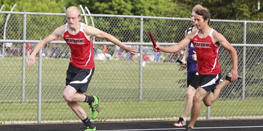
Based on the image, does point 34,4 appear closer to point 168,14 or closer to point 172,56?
point 168,14

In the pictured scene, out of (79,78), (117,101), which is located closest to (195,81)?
(79,78)

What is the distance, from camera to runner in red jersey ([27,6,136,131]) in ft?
20.1

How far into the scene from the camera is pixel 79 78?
633 cm

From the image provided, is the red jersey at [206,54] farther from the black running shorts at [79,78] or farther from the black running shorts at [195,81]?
the black running shorts at [79,78]

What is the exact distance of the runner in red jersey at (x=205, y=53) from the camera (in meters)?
6.20

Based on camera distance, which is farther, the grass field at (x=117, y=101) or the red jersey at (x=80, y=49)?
the grass field at (x=117, y=101)

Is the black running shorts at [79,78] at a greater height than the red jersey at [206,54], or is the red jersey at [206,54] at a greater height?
the red jersey at [206,54]

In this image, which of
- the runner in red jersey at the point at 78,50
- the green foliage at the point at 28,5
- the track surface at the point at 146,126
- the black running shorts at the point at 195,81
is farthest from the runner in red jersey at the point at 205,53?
the green foliage at the point at 28,5

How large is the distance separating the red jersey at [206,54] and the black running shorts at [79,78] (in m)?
1.87

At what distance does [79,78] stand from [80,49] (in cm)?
48

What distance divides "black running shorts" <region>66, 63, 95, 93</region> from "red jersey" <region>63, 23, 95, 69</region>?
0.08m

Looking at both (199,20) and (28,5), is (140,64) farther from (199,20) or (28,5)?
(28,5)

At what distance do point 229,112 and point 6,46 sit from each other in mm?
6028

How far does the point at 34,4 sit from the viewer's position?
47.3 m
